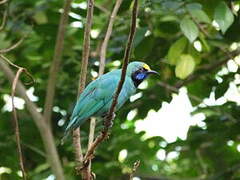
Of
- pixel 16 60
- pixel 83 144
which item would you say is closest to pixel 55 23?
pixel 16 60

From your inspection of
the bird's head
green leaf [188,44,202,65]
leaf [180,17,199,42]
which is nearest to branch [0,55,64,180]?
the bird's head

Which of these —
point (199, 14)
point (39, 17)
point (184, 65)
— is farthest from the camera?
point (39, 17)

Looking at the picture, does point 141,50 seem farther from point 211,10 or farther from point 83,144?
point 83,144

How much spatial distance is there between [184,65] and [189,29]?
1.37 ft

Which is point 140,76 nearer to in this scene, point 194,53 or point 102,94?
point 102,94

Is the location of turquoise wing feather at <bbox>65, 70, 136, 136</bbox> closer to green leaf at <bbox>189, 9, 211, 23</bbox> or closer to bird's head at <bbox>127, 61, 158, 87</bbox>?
bird's head at <bbox>127, 61, 158, 87</bbox>

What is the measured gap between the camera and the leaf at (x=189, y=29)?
172 inches

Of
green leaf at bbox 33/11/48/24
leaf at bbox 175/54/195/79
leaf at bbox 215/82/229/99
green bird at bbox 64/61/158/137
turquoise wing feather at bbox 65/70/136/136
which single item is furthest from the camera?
green leaf at bbox 33/11/48/24

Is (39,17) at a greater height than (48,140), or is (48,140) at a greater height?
(39,17)

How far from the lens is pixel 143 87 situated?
600 centimetres

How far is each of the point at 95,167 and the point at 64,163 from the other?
366 mm

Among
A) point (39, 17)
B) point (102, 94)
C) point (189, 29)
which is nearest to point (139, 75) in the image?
point (102, 94)

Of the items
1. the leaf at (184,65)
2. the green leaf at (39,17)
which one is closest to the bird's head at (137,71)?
the leaf at (184,65)

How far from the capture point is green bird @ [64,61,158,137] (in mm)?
4184
